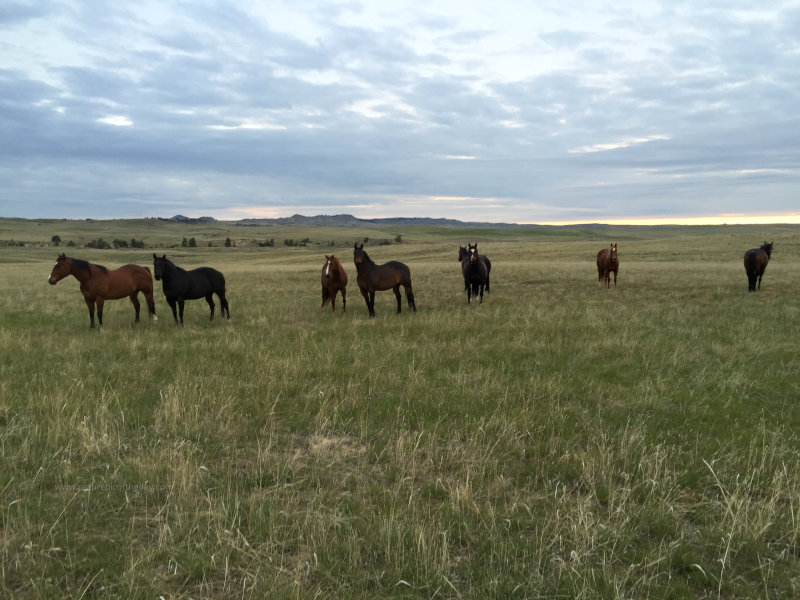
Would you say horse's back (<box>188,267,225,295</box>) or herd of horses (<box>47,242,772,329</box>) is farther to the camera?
horse's back (<box>188,267,225,295</box>)

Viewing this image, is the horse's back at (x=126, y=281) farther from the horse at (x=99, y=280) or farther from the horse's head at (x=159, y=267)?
the horse's head at (x=159, y=267)

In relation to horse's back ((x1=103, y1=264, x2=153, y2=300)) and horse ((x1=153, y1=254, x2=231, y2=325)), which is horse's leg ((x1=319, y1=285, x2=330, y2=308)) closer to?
horse ((x1=153, y1=254, x2=231, y2=325))

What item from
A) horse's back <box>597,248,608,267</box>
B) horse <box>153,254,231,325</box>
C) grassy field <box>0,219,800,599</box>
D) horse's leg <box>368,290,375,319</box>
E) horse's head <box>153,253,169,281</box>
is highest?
horse's back <box>597,248,608,267</box>

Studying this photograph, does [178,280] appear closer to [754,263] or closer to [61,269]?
[61,269]

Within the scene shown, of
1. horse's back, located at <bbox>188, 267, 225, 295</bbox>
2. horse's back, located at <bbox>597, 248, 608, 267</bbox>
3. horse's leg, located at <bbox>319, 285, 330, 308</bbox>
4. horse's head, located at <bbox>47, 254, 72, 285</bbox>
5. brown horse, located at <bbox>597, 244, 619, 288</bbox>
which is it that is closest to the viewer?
horse's head, located at <bbox>47, 254, 72, 285</bbox>

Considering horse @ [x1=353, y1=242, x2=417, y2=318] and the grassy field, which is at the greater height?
horse @ [x1=353, y1=242, x2=417, y2=318]

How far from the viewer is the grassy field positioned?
9.84 ft

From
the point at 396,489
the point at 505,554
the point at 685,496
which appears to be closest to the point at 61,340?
the point at 396,489

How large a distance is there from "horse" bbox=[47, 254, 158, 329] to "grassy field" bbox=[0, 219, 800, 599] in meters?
1.86

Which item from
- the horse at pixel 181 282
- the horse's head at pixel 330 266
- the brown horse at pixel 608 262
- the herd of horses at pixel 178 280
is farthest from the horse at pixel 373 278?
the brown horse at pixel 608 262

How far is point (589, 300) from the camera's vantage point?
1650cm

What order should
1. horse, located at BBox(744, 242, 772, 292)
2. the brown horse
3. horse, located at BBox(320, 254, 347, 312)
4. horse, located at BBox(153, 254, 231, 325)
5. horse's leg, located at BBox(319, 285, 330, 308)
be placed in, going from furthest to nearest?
the brown horse, horse, located at BBox(744, 242, 772, 292), horse's leg, located at BBox(319, 285, 330, 308), horse, located at BBox(320, 254, 347, 312), horse, located at BBox(153, 254, 231, 325)

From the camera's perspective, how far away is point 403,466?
439 cm

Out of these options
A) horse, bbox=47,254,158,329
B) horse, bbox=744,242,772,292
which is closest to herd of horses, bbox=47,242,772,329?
horse, bbox=47,254,158,329
